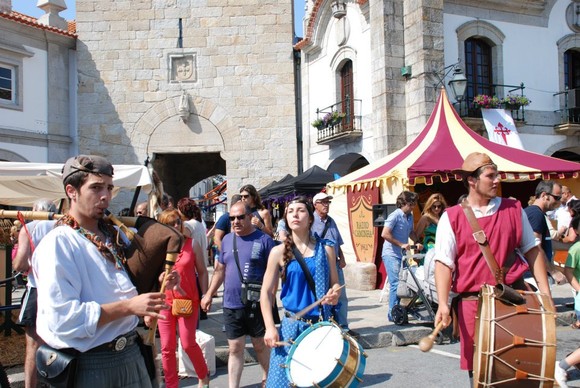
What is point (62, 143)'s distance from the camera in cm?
1734

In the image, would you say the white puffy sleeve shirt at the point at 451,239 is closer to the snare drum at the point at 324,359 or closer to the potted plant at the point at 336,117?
the snare drum at the point at 324,359

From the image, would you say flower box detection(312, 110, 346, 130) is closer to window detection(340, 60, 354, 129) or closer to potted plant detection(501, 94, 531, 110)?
window detection(340, 60, 354, 129)

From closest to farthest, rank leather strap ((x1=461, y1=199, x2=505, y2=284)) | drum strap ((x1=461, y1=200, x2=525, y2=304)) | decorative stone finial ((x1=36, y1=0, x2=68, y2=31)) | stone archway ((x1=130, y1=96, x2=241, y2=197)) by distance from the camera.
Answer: drum strap ((x1=461, y1=200, x2=525, y2=304)) < leather strap ((x1=461, y1=199, x2=505, y2=284)) < stone archway ((x1=130, y1=96, x2=241, y2=197)) < decorative stone finial ((x1=36, y1=0, x2=68, y2=31))

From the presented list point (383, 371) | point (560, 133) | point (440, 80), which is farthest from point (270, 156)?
point (383, 371)

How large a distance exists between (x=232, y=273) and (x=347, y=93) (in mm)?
12069

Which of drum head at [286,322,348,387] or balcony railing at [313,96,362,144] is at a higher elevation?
balcony railing at [313,96,362,144]

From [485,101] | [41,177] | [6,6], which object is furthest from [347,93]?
[6,6]

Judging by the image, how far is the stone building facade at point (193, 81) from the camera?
1752cm

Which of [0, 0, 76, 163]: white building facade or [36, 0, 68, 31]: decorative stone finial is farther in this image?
[36, 0, 68, 31]: decorative stone finial

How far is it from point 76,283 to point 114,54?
54.5 feet

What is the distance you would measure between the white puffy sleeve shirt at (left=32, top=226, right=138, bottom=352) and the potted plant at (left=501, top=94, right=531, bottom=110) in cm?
1359

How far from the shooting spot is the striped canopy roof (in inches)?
381

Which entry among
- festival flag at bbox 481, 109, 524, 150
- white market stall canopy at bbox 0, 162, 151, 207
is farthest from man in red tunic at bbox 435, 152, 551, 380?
festival flag at bbox 481, 109, 524, 150

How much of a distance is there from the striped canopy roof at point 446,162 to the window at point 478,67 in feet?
11.8
